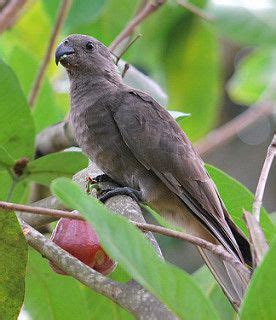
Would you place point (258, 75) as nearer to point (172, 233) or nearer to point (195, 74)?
point (195, 74)

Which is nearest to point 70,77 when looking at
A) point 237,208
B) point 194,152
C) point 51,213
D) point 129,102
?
point 129,102

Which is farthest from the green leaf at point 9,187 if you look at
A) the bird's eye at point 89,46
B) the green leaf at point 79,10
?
the green leaf at point 79,10

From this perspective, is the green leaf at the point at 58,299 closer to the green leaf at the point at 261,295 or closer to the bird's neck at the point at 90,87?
the bird's neck at the point at 90,87

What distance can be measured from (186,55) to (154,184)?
1.17m

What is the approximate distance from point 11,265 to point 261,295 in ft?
2.35

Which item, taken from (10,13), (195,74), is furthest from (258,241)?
(195,74)

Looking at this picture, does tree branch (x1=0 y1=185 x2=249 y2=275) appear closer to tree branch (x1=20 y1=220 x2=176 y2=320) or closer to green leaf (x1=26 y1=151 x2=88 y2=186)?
tree branch (x1=20 y1=220 x2=176 y2=320)

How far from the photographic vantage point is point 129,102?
2633mm

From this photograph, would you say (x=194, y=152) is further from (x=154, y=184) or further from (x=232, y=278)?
(x=232, y=278)

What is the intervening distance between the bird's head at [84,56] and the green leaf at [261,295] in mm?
1825

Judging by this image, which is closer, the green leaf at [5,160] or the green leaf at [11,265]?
the green leaf at [11,265]

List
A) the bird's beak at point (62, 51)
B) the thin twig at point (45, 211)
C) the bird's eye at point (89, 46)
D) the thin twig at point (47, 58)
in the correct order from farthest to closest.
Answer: the bird's eye at point (89, 46) → the bird's beak at point (62, 51) → the thin twig at point (47, 58) → the thin twig at point (45, 211)

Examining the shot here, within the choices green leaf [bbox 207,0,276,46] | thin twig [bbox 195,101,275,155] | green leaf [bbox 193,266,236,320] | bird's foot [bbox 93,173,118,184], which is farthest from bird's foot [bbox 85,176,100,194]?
thin twig [bbox 195,101,275,155]

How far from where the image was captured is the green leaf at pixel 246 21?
2.87 meters
